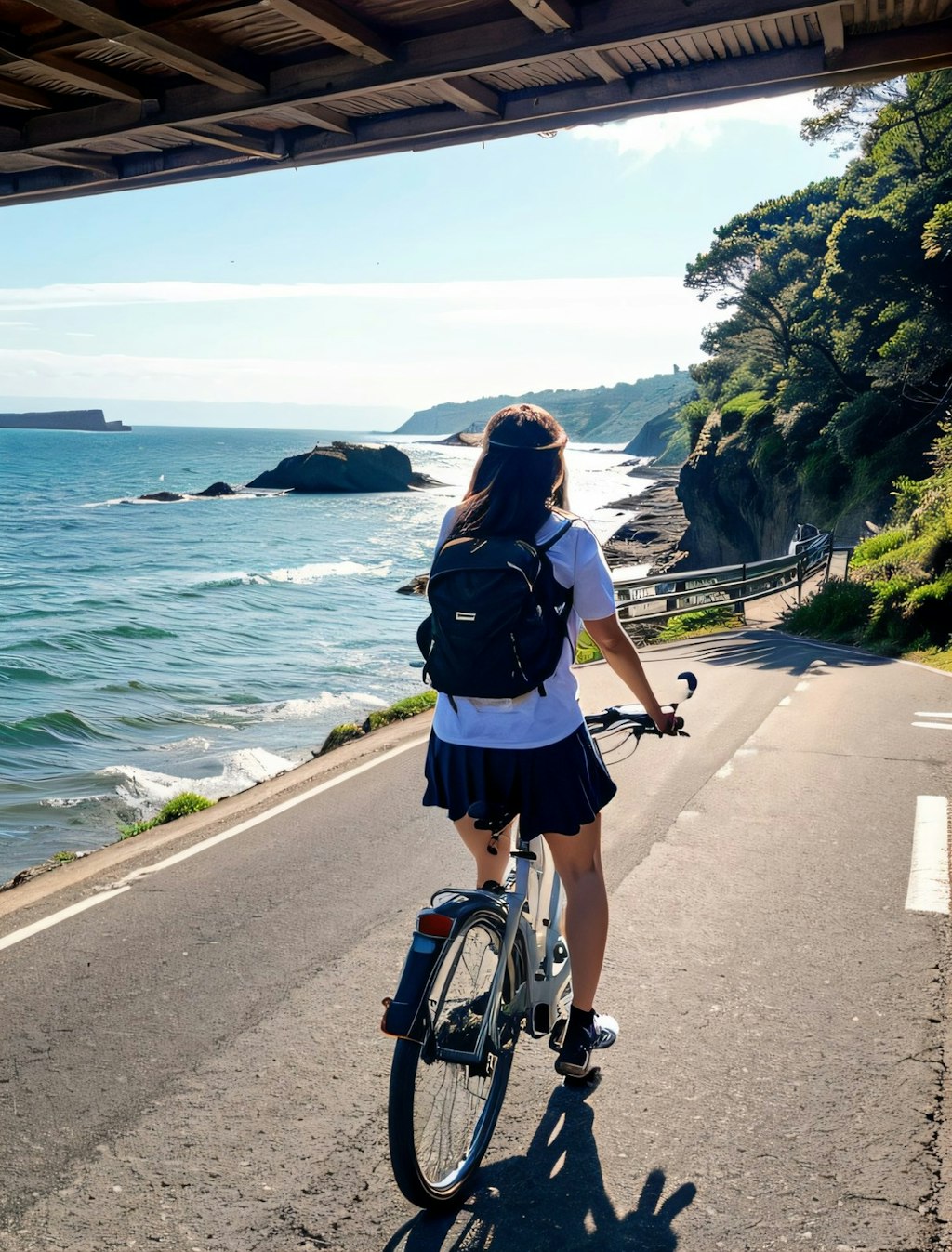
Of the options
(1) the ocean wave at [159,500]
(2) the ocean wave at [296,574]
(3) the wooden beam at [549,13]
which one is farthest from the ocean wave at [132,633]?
(1) the ocean wave at [159,500]

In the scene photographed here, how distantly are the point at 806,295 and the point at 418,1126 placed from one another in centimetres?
4401

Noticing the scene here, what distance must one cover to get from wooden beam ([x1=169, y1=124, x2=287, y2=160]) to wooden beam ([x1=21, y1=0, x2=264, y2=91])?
0.52m

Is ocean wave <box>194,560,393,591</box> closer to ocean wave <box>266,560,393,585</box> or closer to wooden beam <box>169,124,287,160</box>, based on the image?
ocean wave <box>266,560,393,585</box>

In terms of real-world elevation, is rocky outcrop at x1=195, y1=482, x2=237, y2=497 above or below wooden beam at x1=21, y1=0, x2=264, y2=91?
below

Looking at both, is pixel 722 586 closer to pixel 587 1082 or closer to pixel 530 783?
pixel 587 1082

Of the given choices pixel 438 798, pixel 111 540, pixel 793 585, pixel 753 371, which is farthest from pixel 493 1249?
pixel 111 540

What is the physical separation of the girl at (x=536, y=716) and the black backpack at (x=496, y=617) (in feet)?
0.23

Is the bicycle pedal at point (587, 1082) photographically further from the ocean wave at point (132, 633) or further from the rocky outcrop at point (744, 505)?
the rocky outcrop at point (744, 505)

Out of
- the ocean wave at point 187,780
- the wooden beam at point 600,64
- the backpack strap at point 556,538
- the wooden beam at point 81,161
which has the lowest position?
the ocean wave at point 187,780

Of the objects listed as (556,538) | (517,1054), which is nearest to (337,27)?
(556,538)

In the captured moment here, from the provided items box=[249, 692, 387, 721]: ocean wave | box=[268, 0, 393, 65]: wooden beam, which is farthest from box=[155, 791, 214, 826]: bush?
box=[249, 692, 387, 721]: ocean wave

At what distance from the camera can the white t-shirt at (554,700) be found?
3371 mm

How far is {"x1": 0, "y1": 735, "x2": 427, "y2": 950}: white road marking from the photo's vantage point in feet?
19.6

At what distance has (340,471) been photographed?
115500 mm
